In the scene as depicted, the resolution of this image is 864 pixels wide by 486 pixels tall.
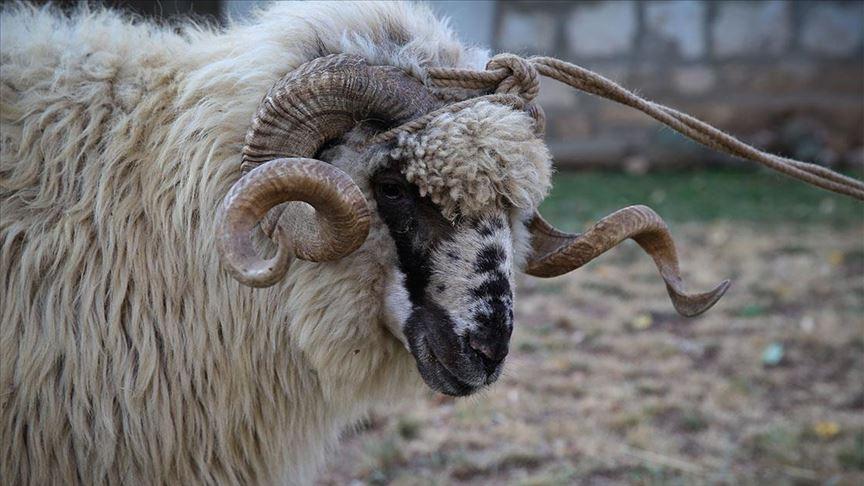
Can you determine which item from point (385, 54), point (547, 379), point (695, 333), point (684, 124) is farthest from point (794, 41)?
point (385, 54)

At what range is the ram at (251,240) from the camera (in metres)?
2.69

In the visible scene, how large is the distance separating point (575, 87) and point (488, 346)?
112 centimetres

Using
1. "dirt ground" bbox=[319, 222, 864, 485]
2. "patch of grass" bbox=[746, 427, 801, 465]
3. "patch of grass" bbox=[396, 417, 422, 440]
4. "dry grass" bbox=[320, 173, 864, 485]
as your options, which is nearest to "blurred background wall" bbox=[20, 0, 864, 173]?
"dry grass" bbox=[320, 173, 864, 485]

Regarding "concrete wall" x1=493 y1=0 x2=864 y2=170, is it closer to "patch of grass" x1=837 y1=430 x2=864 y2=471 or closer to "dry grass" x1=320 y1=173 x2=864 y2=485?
"dry grass" x1=320 y1=173 x2=864 y2=485

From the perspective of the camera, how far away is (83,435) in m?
2.75

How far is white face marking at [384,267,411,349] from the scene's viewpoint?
277 cm

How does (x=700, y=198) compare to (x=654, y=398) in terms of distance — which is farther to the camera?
(x=700, y=198)

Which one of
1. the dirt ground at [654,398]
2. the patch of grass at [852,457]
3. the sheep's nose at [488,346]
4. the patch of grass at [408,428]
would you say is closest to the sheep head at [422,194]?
the sheep's nose at [488,346]

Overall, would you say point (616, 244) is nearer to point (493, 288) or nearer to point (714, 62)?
point (493, 288)

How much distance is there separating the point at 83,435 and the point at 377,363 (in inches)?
39.7

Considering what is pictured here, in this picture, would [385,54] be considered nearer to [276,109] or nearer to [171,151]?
[276,109]

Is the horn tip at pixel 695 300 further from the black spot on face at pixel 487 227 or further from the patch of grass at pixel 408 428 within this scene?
the patch of grass at pixel 408 428

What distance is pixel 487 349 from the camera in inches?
105

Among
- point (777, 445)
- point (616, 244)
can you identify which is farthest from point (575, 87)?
point (777, 445)
